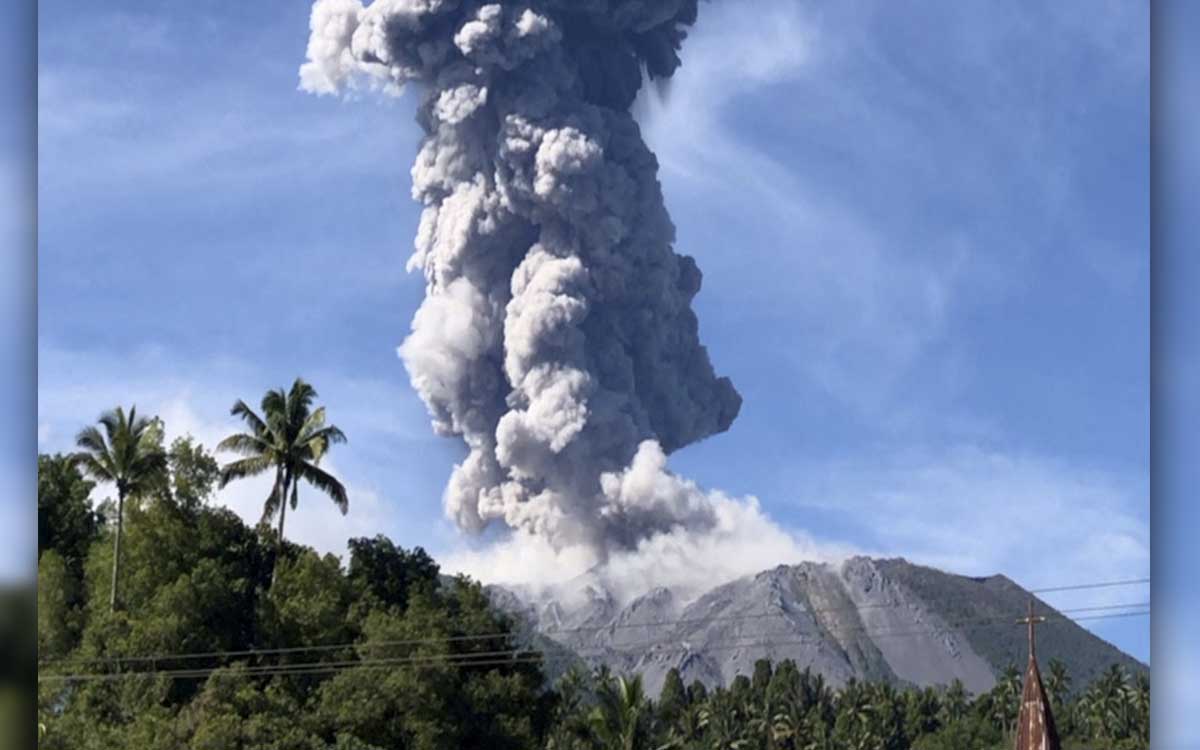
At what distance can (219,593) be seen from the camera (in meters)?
24.6

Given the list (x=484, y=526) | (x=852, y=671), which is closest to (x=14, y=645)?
(x=484, y=526)

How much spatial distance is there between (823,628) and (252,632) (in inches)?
946

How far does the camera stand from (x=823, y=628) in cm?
4681

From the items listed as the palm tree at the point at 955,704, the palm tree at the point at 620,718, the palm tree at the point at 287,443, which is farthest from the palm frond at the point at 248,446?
the palm tree at the point at 955,704

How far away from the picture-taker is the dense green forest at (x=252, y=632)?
2352 centimetres

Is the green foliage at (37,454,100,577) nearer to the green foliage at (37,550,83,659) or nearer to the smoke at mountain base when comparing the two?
the green foliage at (37,550,83,659)

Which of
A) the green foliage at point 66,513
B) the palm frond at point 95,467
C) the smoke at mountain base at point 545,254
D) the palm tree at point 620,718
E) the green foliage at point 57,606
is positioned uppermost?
the smoke at mountain base at point 545,254

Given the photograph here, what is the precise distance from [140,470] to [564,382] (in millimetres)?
10479

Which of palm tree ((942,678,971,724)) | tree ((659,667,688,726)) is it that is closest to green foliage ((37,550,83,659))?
tree ((659,667,688,726))

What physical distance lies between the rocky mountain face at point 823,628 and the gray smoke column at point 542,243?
3868 millimetres

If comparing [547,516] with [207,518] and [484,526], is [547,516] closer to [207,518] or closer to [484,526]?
[484,526]

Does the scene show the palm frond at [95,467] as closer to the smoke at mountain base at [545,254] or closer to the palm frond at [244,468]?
the palm frond at [244,468]

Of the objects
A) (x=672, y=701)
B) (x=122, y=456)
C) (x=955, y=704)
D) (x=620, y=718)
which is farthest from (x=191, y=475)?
(x=955, y=704)

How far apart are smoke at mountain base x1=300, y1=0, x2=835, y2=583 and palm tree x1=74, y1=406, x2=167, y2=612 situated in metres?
7.29
